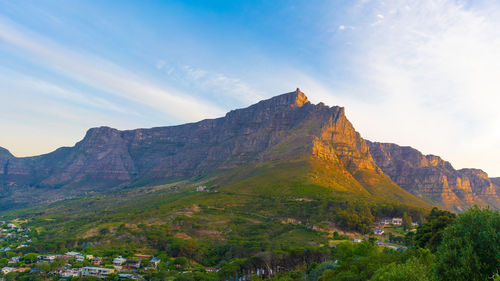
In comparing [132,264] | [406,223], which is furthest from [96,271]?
[406,223]

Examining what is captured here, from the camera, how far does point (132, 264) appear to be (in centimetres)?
7512

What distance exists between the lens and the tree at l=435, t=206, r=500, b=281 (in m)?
18.5

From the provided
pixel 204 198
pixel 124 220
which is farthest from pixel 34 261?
pixel 204 198

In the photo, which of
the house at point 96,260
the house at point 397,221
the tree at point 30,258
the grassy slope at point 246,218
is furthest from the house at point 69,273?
the house at point 397,221

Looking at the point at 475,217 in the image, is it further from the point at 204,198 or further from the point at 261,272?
the point at 204,198

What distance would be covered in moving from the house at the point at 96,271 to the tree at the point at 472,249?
69.6 m

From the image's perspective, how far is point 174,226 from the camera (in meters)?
108

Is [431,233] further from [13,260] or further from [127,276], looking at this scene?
[13,260]

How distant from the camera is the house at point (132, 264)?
73.5 metres

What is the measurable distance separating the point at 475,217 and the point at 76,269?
261 feet

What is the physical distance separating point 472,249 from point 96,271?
246 ft

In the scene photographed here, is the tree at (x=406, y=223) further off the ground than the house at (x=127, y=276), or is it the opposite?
the tree at (x=406, y=223)

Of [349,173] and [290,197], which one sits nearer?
[290,197]

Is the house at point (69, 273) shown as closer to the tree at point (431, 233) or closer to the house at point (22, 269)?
the house at point (22, 269)
